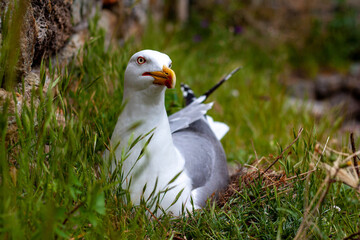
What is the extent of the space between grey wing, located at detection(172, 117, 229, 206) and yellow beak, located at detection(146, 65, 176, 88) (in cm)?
53

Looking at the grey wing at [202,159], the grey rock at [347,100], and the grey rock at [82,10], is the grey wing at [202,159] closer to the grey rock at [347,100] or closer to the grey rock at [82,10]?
the grey rock at [82,10]

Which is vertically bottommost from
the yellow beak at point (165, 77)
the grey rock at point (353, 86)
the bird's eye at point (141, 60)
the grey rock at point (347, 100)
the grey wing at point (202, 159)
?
the grey rock at point (347, 100)

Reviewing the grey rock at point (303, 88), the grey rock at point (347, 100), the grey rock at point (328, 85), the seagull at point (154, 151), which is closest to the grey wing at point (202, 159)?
the seagull at point (154, 151)

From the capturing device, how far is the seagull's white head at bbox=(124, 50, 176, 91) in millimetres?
1919

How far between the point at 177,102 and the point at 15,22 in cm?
187

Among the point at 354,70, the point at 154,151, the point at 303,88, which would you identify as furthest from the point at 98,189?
the point at 354,70

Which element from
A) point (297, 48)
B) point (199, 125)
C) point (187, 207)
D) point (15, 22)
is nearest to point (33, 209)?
point (15, 22)

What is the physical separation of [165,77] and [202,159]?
0.67 metres

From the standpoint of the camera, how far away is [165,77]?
192 cm

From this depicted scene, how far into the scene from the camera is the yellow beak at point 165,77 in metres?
1.89

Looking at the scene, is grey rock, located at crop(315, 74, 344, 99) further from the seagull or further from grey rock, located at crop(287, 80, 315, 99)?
the seagull

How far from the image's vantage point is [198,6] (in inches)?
290

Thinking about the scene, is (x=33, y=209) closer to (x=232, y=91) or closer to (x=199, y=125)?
(x=199, y=125)

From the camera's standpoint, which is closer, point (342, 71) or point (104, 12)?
point (104, 12)
